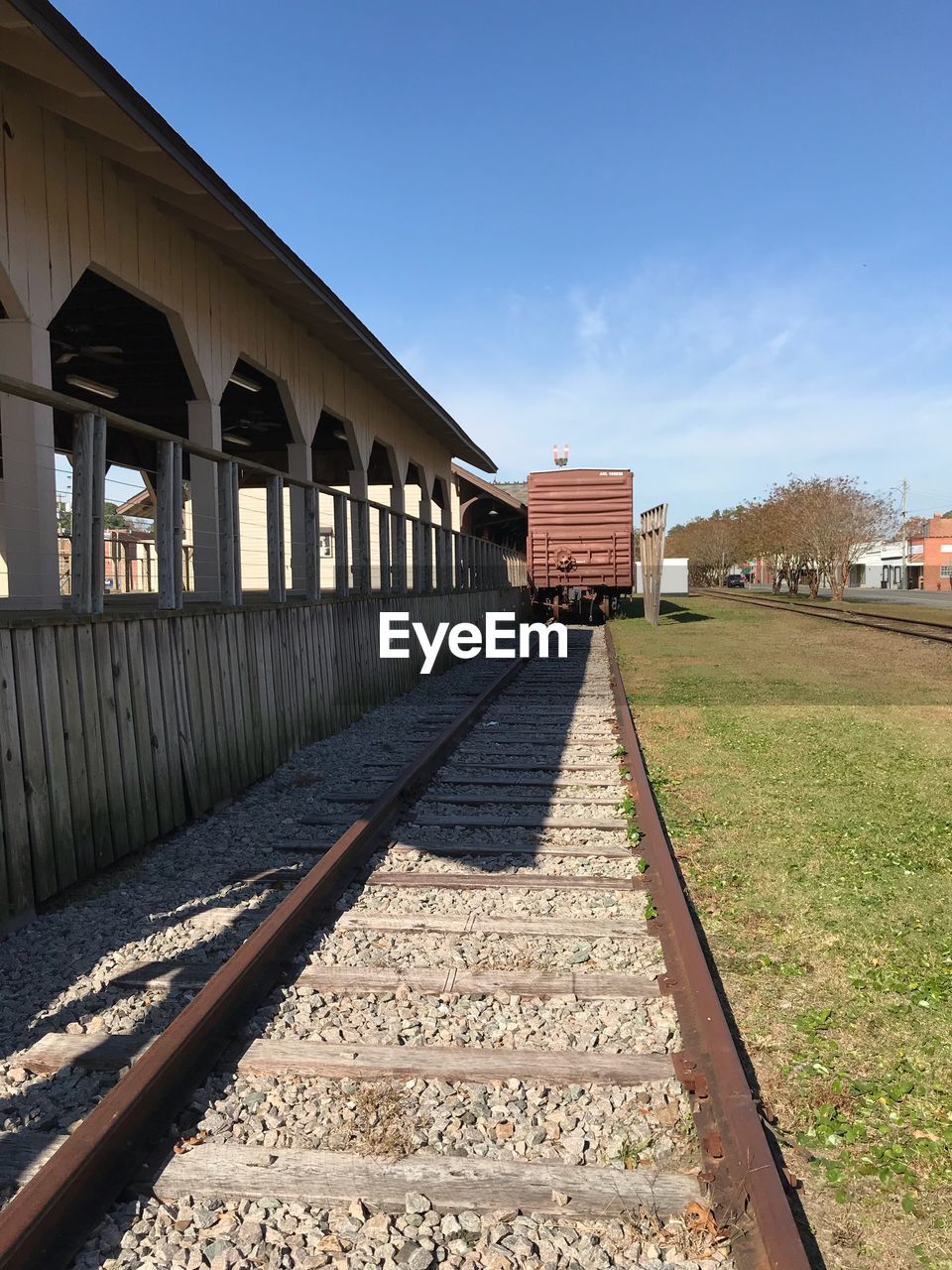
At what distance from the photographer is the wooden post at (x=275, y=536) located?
822 centimetres

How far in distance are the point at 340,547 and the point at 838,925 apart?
7.35 meters

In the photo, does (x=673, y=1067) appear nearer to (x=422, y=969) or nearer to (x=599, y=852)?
(x=422, y=969)

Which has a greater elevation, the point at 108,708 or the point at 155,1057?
the point at 108,708

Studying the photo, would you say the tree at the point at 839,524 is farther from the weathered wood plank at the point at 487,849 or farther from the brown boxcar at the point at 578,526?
the weathered wood plank at the point at 487,849

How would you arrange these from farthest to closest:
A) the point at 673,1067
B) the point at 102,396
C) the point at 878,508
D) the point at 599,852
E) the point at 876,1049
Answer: the point at 878,508 → the point at 102,396 → the point at 599,852 → the point at 876,1049 → the point at 673,1067

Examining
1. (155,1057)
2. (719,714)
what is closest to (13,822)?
(155,1057)

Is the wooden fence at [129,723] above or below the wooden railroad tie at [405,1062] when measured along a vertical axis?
above

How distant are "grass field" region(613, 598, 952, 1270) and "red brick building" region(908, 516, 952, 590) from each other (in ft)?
265

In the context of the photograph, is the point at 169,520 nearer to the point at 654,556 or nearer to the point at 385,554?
the point at 385,554

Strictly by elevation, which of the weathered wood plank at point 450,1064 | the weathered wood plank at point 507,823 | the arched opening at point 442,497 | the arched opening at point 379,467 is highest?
the arched opening at point 379,467

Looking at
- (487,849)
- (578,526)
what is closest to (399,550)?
(487,849)

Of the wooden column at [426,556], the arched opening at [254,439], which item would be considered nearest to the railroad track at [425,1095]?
the arched opening at [254,439]

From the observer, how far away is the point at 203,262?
30.4 feet

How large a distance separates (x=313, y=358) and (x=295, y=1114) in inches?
447
